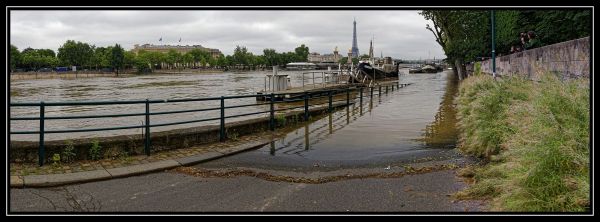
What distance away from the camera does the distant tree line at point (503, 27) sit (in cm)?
1970

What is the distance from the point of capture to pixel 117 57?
5128 inches

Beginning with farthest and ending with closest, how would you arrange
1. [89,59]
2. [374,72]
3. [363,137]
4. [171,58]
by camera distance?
[171,58], [89,59], [374,72], [363,137]

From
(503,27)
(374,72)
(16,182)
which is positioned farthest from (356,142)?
(374,72)

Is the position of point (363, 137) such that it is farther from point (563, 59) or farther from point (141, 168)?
point (141, 168)

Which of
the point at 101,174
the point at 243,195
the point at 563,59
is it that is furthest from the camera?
the point at 563,59

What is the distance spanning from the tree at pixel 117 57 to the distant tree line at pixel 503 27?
101 m

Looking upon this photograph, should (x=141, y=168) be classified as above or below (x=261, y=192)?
above

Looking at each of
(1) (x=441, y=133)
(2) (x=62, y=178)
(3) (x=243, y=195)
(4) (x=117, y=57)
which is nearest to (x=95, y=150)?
(2) (x=62, y=178)

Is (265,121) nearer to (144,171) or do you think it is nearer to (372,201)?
(144,171)

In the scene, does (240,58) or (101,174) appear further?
(240,58)

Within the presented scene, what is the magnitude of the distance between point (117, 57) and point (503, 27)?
385 feet

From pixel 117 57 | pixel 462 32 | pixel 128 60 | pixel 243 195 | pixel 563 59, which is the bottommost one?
pixel 243 195

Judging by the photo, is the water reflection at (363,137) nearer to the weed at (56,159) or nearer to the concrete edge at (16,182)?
the weed at (56,159)

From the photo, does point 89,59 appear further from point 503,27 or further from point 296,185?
point 296,185
